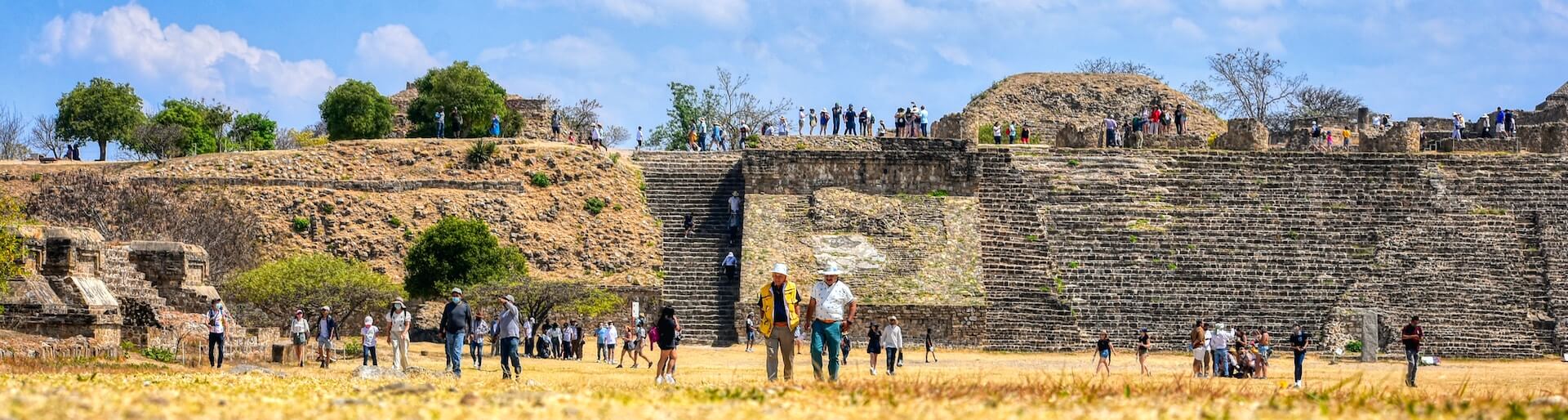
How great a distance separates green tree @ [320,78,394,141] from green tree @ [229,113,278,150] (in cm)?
1002

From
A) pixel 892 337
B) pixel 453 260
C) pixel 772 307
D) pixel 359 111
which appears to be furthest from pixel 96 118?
pixel 772 307

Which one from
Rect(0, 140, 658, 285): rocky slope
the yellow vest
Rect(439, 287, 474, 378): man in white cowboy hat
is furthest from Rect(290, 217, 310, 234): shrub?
the yellow vest

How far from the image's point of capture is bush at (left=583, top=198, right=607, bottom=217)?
3719 cm

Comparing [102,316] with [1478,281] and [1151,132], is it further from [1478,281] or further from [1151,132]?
[1151,132]

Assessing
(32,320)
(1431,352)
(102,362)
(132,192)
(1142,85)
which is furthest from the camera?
(1142,85)

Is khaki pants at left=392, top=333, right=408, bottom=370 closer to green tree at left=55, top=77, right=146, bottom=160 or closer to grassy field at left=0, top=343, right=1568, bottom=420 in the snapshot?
grassy field at left=0, top=343, right=1568, bottom=420

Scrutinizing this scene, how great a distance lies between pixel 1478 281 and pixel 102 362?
23597mm

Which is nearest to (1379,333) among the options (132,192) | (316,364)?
(316,364)

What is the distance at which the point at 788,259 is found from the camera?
3256 cm

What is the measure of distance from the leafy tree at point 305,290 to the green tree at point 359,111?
→ 17700 millimetres

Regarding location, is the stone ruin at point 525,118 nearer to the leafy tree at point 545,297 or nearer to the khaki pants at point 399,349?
the leafy tree at point 545,297

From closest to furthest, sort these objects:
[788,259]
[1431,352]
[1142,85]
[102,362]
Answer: [102,362] → [1431,352] → [788,259] → [1142,85]

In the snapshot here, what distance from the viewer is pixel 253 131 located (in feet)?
196

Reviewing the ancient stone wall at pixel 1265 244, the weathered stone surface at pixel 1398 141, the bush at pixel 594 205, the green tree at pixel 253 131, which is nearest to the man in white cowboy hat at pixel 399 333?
the ancient stone wall at pixel 1265 244
